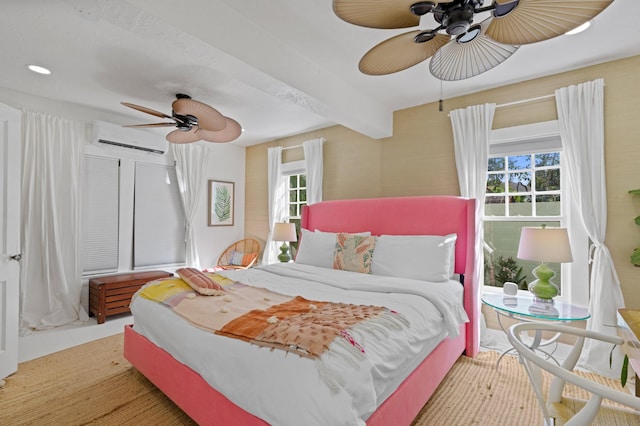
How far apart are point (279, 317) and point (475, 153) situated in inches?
102

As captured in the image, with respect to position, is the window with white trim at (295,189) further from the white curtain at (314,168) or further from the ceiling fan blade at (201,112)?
the ceiling fan blade at (201,112)

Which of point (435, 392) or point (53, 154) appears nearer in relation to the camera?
point (435, 392)

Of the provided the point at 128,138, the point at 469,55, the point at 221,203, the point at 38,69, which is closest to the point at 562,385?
the point at 469,55

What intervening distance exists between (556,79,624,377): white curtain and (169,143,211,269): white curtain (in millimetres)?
4667

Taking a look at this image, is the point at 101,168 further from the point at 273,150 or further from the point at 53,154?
the point at 273,150

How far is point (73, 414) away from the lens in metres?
1.96

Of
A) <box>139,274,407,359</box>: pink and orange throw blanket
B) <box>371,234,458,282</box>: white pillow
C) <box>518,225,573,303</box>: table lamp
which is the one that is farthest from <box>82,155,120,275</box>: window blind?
<box>518,225,573,303</box>: table lamp

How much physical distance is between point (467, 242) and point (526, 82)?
167cm

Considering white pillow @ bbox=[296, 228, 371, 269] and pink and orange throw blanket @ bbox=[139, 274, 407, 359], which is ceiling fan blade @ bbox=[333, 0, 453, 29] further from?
white pillow @ bbox=[296, 228, 371, 269]

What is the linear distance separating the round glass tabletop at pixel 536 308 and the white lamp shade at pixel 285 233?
8.27 feet

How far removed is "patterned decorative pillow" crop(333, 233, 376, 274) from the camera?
295 centimetres

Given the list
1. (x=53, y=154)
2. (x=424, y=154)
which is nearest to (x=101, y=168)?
(x=53, y=154)

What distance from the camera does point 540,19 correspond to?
50.9 inches

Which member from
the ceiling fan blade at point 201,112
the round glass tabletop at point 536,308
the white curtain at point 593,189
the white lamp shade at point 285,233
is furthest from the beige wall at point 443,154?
the ceiling fan blade at point 201,112
